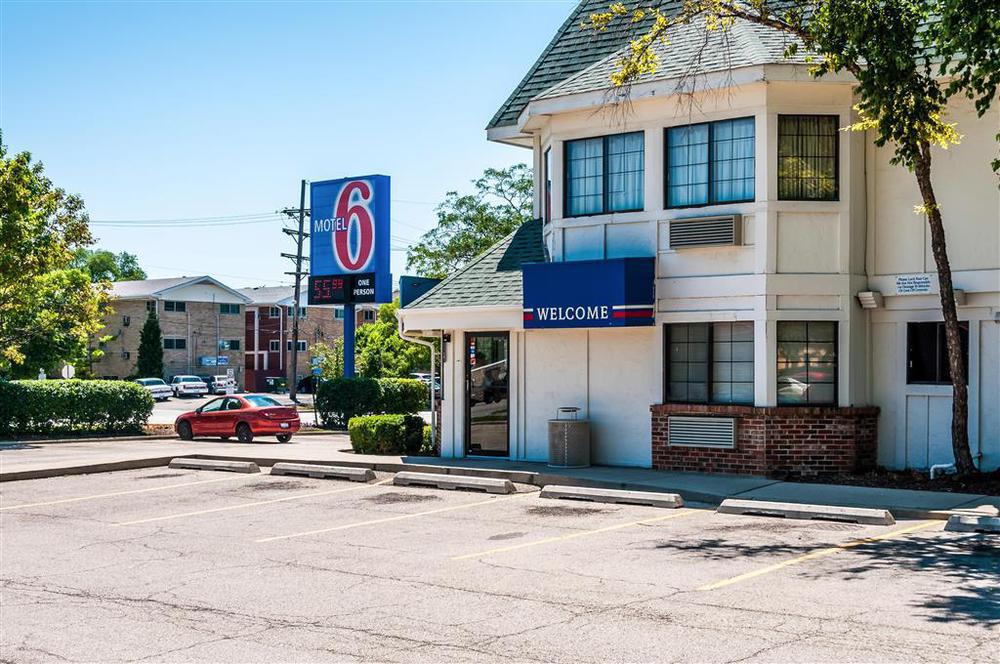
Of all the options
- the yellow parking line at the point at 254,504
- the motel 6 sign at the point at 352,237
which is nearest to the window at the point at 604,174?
the yellow parking line at the point at 254,504

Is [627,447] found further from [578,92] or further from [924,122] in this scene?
[924,122]

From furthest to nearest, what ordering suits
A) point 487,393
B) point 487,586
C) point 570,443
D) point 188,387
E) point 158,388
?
1. point 188,387
2. point 158,388
3. point 487,393
4. point 570,443
5. point 487,586

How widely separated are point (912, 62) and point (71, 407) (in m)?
29.4

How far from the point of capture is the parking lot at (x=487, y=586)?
8.10 metres

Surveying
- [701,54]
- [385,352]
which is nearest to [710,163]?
[701,54]

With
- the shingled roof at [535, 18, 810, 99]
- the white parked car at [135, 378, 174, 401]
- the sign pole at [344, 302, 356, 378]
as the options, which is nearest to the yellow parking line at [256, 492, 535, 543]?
the shingled roof at [535, 18, 810, 99]

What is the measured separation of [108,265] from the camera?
5207 inches

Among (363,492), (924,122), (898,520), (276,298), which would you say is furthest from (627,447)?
(276,298)

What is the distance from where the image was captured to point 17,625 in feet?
30.6

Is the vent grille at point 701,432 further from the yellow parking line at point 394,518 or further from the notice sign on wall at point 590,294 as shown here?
the yellow parking line at point 394,518

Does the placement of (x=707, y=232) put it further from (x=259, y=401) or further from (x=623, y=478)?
(x=259, y=401)

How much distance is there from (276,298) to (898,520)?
89.4 metres

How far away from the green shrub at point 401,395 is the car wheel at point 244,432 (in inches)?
305

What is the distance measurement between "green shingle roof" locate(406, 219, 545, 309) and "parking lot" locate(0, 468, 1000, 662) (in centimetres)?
541
